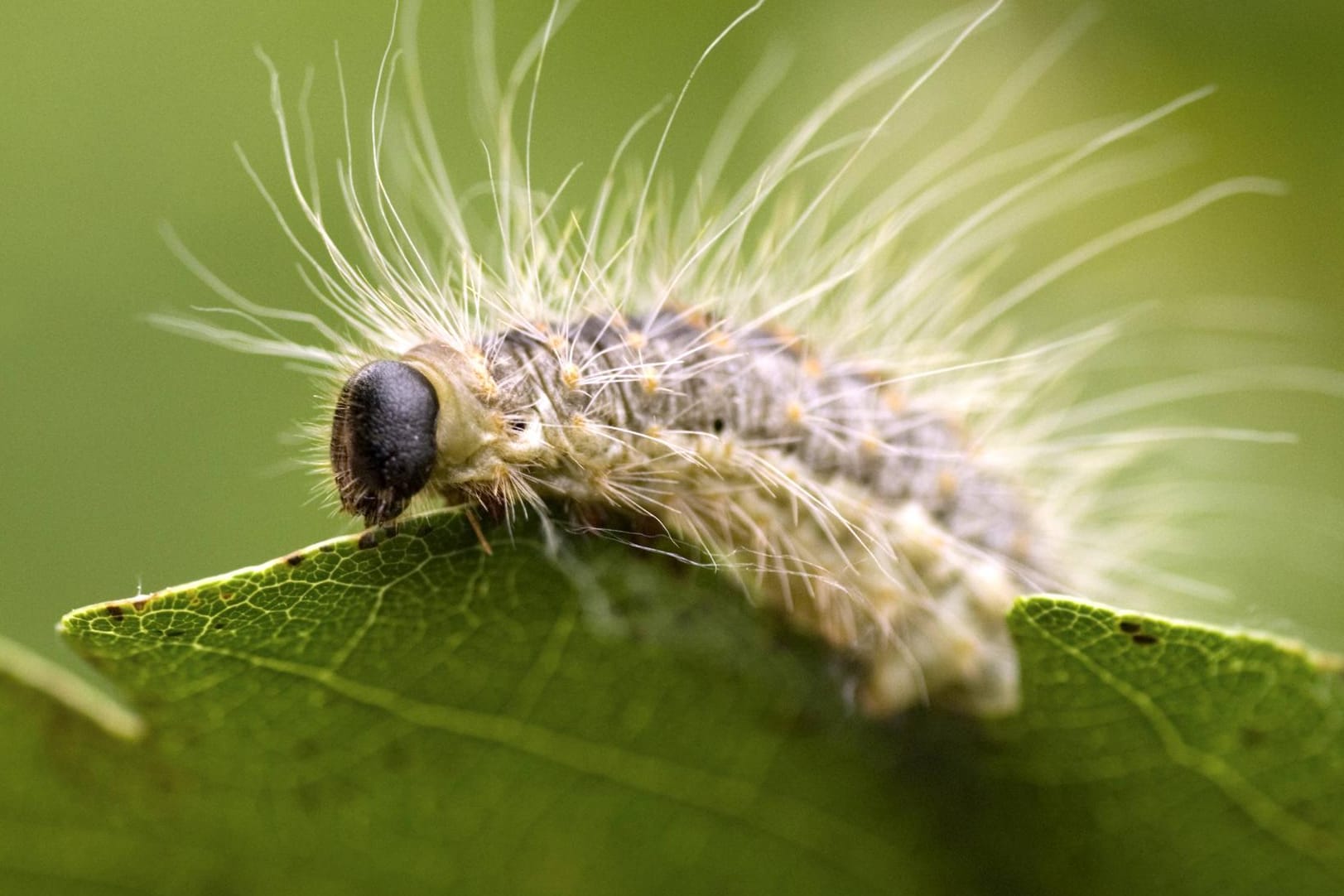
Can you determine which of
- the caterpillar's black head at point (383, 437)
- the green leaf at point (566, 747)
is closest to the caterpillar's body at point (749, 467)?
the caterpillar's black head at point (383, 437)

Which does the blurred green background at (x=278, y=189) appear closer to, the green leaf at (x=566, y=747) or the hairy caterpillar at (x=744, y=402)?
the hairy caterpillar at (x=744, y=402)

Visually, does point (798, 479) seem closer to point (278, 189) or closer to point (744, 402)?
point (744, 402)

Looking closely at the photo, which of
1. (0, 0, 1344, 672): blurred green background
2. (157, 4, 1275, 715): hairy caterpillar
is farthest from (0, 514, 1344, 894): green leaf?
(0, 0, 1344, 672): blurred green background

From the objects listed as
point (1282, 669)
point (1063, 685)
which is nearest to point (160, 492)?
point (1063, 685)

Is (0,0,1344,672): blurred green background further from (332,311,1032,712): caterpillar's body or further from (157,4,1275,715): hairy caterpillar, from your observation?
(332,311,1032,712): caterpillar's body

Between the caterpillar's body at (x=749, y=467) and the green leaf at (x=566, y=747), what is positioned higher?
the caterpillar's body at (x=749, y=467)

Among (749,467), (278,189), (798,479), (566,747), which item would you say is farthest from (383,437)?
(278,189)
